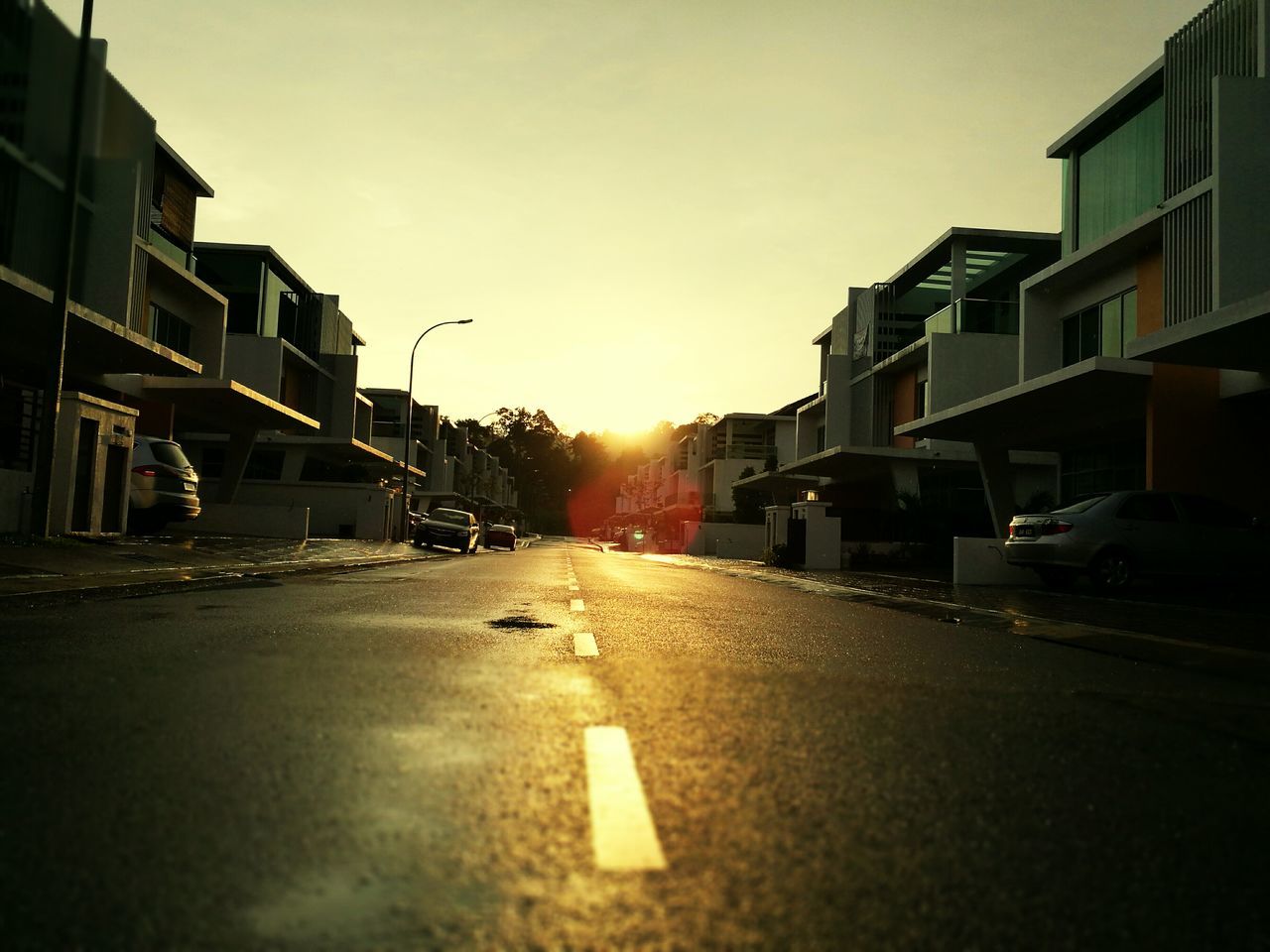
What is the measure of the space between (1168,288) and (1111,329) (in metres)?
3.97

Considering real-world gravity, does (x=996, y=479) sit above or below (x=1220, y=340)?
below

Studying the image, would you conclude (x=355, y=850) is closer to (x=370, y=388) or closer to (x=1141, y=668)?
(x=1141, y=668)

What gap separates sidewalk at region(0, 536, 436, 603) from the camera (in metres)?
11.3

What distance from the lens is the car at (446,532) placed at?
3766 cm

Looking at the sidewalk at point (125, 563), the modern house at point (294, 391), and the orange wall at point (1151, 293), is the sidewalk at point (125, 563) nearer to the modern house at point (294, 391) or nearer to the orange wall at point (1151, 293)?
the orange wall at point (1151, 293)

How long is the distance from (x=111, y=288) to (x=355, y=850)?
28.1m

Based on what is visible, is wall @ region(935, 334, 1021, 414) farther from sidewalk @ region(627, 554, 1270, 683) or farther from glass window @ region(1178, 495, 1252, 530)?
glass window @ region(1178, 495, 1252, 530)

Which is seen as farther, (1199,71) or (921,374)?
(921,374)

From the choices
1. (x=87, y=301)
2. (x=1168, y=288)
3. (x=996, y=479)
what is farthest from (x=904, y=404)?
(x=87, y=301)

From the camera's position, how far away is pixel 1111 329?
24.4 meters

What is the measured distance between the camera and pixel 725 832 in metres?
3.01

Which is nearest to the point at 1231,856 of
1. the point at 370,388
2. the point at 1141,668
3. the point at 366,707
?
the point at 366,707

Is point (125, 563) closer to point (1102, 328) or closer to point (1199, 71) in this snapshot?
point (1102, 328)

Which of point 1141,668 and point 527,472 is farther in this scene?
point 527,472
